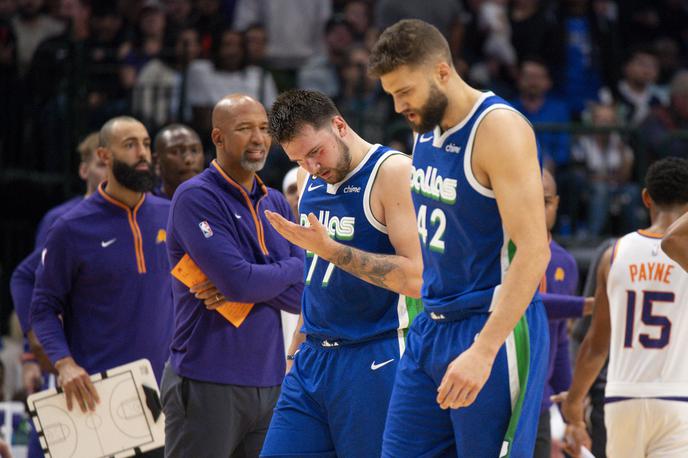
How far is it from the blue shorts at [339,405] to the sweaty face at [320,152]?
73 cm

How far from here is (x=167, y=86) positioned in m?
11.7

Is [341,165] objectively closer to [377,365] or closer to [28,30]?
[377,365]

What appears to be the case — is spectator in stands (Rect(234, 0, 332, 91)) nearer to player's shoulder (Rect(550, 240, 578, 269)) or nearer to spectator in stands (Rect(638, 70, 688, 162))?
spectator in stands (Rect(638, 70, 688, 162))

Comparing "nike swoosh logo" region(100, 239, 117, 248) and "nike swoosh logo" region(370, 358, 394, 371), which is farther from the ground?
"nike swoosh logo" region(100, 239, 117, 248)

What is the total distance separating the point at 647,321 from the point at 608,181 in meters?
5.57

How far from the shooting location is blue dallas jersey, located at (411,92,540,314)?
4.32 metres

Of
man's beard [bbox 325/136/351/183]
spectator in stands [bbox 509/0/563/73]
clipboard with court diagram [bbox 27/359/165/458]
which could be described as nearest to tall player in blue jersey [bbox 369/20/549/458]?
man's beard [bbox 325/136/351/183]

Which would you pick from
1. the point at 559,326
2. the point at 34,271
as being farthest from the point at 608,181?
the point at 34,271

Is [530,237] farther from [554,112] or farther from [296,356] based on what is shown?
[554,112]

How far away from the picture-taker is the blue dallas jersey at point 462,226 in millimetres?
4316

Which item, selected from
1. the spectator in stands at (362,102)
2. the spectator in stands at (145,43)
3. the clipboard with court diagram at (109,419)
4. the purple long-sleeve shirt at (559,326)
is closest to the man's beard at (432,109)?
the clipboard with court diagram at (109,419)

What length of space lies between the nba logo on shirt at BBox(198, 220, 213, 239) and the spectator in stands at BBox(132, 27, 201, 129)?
551cm

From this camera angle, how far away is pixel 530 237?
415cm

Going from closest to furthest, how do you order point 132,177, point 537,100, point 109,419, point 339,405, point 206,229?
point 339,405
point 206,229
point 109,419
point 132,177
point 537,100
